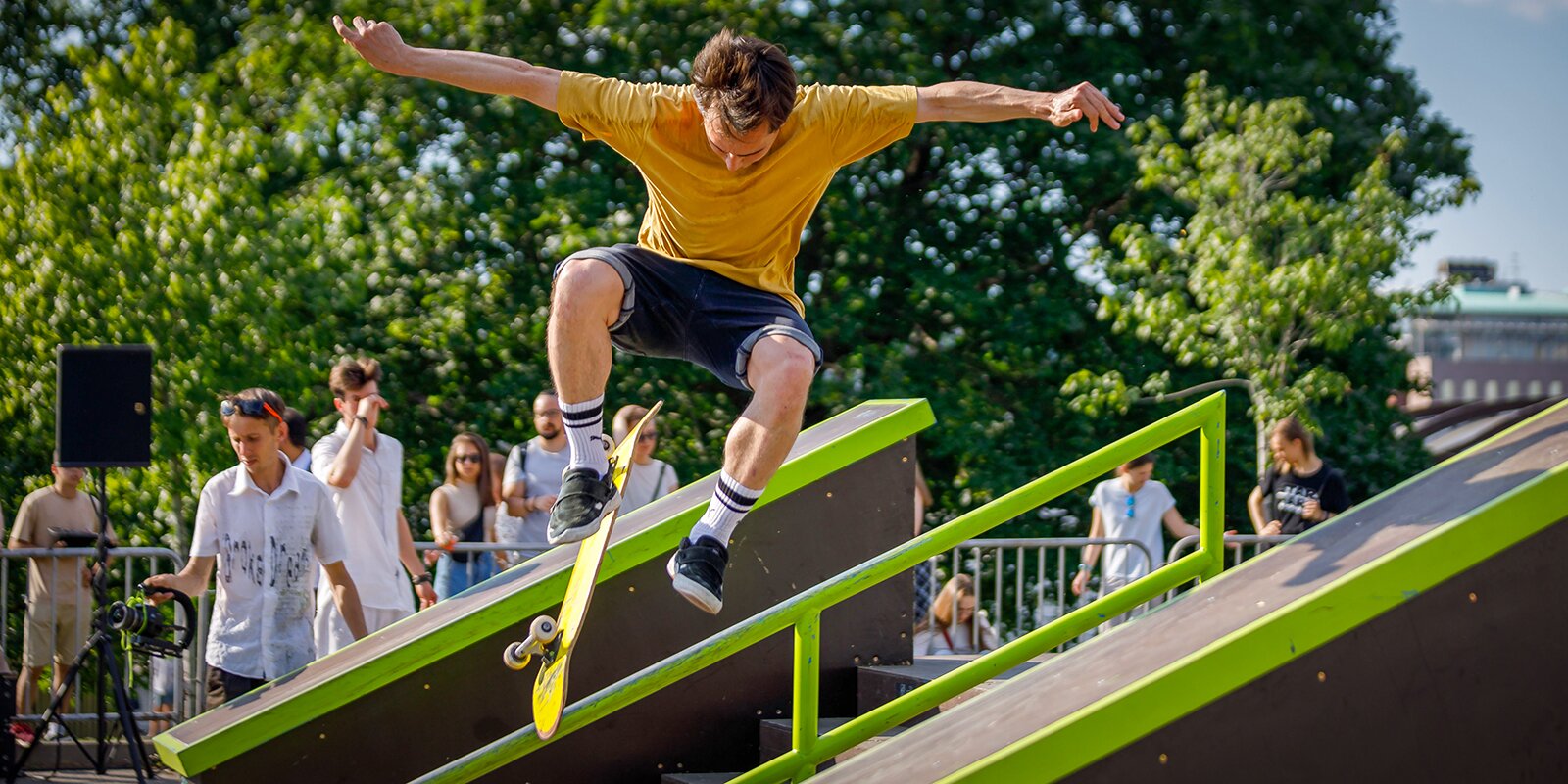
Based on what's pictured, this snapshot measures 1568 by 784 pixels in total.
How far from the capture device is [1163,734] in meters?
3.53

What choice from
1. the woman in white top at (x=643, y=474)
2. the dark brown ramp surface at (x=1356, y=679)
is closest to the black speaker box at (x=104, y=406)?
the woman in white top at (x=643, y=474)

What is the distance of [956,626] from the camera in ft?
27.2

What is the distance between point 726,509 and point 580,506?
444 mm

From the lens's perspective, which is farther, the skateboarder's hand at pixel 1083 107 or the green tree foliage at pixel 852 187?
the green tree foliage at pixel 852 187

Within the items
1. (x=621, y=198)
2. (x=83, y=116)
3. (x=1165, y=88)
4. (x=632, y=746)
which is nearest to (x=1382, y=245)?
(x=1165, y=88)

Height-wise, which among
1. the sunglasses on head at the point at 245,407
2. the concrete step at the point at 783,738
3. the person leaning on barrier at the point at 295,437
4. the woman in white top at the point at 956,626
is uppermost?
the sunglasses on head at the point at 245,407

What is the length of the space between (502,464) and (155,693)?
2429mm

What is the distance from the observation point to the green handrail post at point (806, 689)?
457 cm

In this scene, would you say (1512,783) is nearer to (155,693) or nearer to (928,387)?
(155,693)

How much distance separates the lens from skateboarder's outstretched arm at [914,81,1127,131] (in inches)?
154

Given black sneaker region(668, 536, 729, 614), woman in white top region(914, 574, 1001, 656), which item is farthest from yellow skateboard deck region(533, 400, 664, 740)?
woman in white top region(914, 574, 1001, 656)

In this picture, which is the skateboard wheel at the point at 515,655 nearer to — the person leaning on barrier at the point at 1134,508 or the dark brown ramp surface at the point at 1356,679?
the dark brown ramp surface at the point at 1356,679

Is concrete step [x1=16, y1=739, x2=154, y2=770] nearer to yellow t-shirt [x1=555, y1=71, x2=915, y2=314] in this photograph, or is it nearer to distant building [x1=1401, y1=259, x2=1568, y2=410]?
yellow t-shirt [x1=555, y1=71, x2=915, y2=314]

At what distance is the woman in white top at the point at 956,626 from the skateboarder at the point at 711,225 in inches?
159
